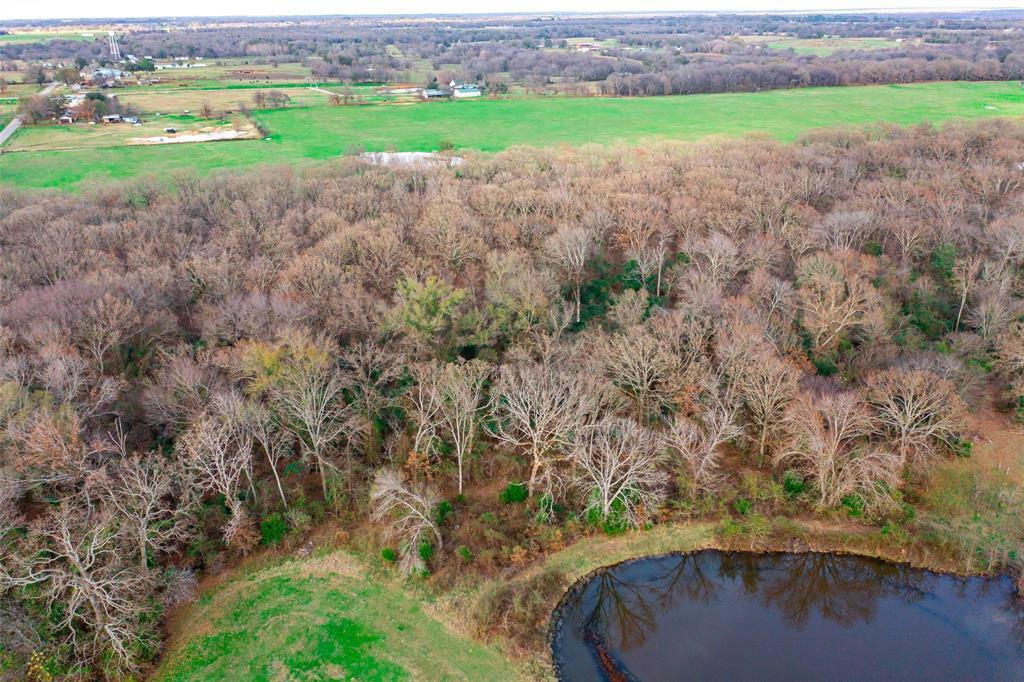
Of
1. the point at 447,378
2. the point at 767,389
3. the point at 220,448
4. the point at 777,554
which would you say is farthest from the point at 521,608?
the point at 767,389

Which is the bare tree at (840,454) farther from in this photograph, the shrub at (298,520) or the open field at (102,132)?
the open field at (102,132)

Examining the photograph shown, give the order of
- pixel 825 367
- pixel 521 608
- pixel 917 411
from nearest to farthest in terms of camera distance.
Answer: pixel 521 608 < pixel 917 411 < pixel 825 367

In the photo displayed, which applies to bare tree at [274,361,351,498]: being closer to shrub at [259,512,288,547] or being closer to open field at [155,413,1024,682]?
shrub at [259,512,288,547]

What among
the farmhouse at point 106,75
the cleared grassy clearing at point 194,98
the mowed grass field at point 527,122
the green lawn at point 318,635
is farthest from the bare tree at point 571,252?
the farmhouse at point 106,75

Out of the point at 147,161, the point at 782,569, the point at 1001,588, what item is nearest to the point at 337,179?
the point at 147,161

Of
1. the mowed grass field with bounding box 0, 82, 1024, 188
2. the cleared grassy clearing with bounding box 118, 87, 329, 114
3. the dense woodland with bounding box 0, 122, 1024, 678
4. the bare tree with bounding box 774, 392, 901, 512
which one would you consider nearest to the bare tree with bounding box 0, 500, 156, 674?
the dense woodland with bounding box 0, 122, 1024, 678

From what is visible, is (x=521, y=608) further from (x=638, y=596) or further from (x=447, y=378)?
(x=447, y=378)

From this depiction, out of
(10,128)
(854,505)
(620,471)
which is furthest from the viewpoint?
(10,128)
